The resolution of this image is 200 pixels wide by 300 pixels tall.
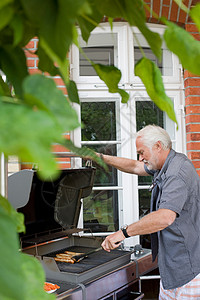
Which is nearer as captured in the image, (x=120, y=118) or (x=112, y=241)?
(x=112, y=241)

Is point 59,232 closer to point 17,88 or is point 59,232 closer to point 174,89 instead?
point 174,89

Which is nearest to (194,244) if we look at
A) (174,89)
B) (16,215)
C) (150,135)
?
(150,135)

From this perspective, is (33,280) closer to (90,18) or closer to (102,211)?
(90,18)

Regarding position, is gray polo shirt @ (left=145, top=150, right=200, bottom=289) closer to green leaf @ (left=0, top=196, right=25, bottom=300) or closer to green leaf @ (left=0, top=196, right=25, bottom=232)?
green leaf @ (left=0, top=196, right=25, bottom=232)

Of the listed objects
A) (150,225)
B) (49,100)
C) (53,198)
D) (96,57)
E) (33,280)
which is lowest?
(150,225)

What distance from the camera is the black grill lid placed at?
2.03 meters

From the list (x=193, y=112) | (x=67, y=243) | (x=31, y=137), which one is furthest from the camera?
(x=193, y=112)

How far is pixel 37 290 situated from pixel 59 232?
2176 mm

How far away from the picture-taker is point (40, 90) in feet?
0.72

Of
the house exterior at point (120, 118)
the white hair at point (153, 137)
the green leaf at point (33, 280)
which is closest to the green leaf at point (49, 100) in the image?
the green leaf at point (33, 280)

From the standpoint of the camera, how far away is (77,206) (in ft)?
8.23

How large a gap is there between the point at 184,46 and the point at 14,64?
0.46 feet

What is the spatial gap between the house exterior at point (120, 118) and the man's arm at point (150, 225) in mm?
1054

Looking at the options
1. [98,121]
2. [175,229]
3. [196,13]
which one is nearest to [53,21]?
[196,13]
